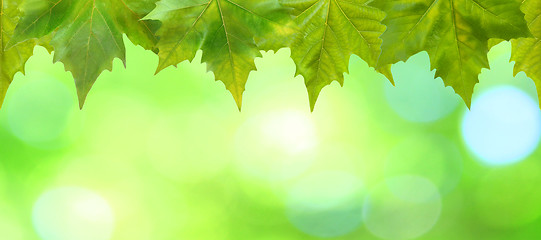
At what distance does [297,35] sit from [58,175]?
13.8 metres

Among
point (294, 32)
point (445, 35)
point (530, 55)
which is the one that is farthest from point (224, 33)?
point (530, 55)

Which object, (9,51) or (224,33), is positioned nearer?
(224,33)

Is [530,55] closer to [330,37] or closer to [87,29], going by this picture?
[330,37]

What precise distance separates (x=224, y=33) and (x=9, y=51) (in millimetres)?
489

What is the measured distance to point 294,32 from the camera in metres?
1.03

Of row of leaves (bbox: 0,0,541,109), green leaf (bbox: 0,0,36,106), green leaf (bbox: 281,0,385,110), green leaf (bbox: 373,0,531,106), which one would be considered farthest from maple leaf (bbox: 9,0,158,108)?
green leaf (bbox: 373,0,531,106)

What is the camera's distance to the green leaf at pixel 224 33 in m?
0.99

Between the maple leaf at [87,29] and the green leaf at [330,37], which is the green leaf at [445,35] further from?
the maple leaf at [87,29]

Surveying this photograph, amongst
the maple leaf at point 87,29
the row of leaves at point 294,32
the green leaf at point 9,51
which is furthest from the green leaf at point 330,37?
the green leaf at point 9,51

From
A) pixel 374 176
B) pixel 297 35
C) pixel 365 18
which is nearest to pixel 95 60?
pixel 297 35

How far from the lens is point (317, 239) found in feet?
46.2

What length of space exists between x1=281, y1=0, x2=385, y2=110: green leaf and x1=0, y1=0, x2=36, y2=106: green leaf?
57 centimetres

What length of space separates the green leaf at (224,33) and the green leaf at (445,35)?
20cm

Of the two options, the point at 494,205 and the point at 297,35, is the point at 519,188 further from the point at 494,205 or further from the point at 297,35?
the point at 297,35
